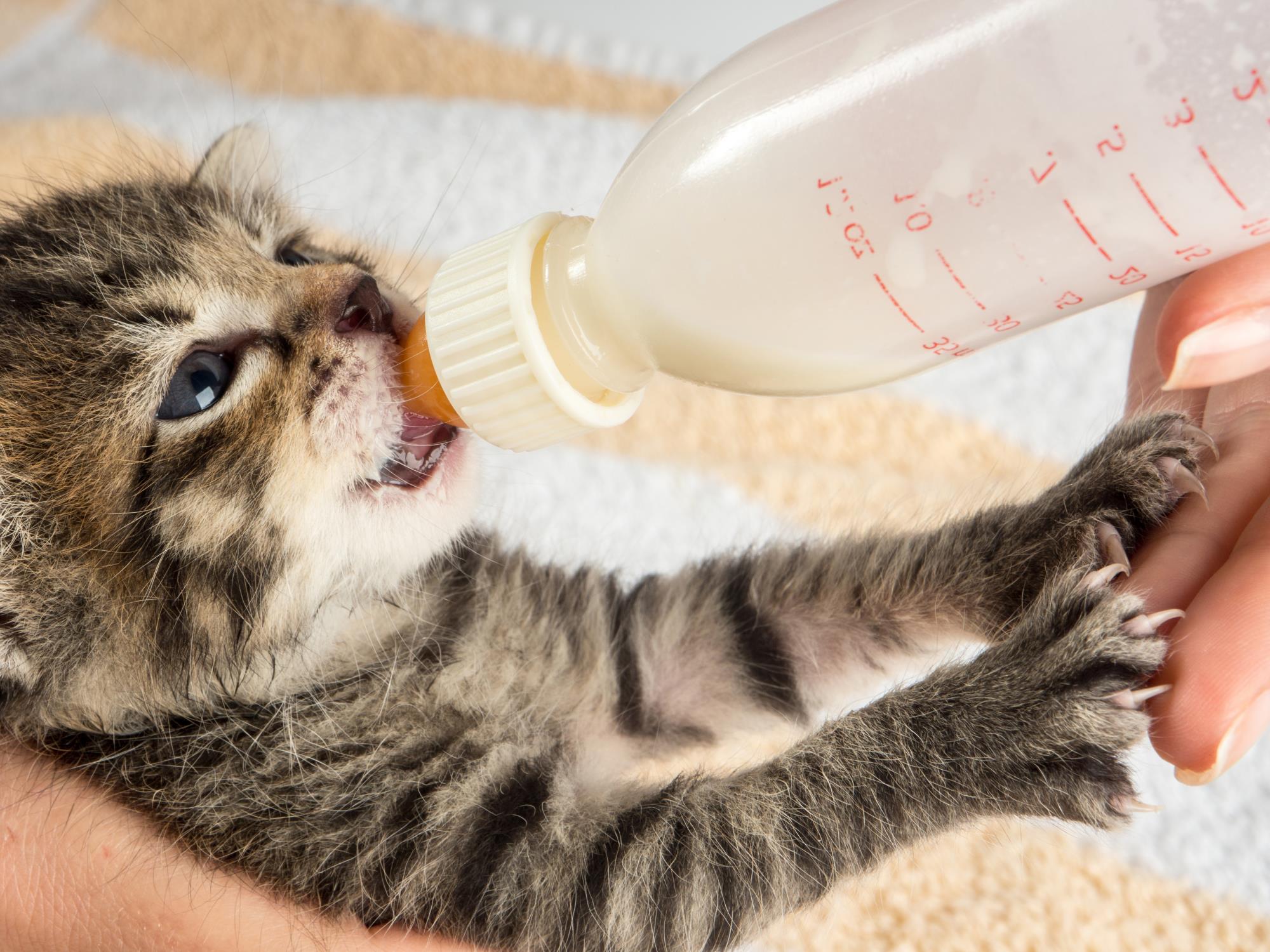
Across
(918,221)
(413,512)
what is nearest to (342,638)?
(413,512)

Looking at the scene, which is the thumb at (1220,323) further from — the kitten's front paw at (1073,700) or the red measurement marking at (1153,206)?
the kitten's front paw at (1073,700)

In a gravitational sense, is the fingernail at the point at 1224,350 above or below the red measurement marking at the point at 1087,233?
below

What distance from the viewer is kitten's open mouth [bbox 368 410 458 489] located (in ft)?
3.40

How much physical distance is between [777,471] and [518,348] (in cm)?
126

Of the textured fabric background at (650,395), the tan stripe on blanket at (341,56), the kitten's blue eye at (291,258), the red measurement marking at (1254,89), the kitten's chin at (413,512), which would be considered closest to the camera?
the red measurement marking at (1254,89)

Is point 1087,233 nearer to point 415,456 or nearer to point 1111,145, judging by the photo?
point 1111,145

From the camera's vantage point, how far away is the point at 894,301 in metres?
0.83

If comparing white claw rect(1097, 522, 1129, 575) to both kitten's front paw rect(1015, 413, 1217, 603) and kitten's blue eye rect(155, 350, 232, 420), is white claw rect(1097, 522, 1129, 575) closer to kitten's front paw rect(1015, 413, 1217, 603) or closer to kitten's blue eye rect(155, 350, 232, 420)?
kitten's front paw rect(1015, 413, 1217, 603)

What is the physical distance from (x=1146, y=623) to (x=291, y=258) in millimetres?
1021

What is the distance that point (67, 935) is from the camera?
1.02 metres

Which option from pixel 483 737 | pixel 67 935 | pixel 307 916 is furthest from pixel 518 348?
pixel 67 935

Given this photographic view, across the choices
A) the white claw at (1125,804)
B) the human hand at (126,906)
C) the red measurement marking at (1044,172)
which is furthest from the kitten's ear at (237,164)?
the white claw at (1125,804)

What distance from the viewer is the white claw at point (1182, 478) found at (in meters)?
0.97

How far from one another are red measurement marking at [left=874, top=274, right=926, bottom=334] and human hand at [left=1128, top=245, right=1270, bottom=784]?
19 centimetres
